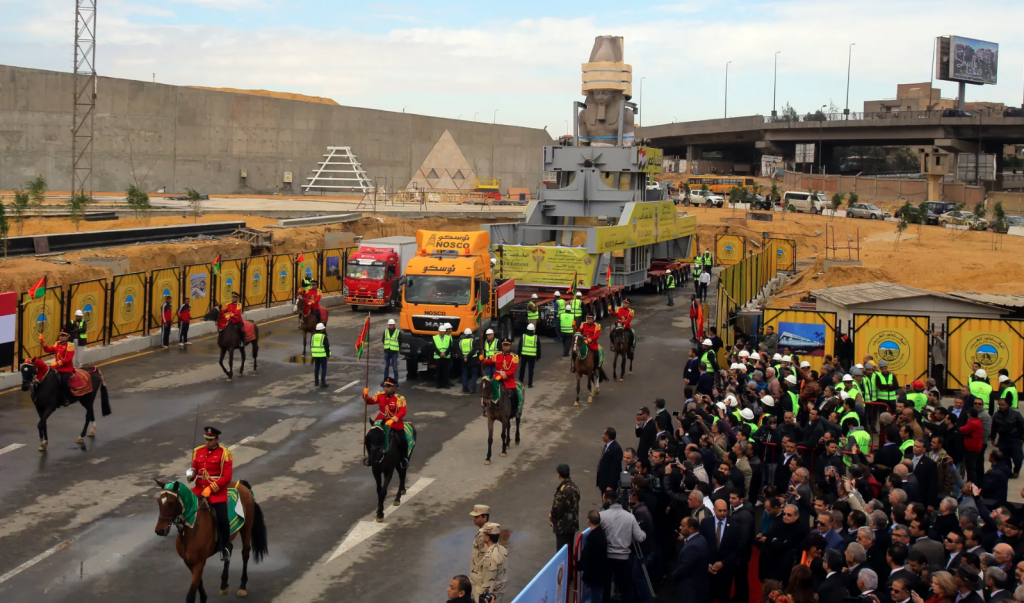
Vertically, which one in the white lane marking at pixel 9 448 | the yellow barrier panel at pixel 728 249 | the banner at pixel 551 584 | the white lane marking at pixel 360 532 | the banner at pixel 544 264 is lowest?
the white lane marking at pixel 360 532

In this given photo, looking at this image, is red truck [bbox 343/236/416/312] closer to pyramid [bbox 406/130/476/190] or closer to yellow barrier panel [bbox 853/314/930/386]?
yellow barrier panel [bbox 853/314/930/386]

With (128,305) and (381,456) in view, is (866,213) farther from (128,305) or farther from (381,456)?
(381,456)

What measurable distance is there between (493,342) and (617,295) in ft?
47.8

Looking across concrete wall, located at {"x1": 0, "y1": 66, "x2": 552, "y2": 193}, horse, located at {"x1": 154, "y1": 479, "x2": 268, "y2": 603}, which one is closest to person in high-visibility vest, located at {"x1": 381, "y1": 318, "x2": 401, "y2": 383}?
horse, located at {"x1": 154, "y1": 479, "x2": 268, "y2": 603}

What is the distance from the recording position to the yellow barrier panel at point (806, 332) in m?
23.2

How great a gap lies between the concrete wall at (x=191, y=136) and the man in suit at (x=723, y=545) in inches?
2460

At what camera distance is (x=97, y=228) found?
42.8 m

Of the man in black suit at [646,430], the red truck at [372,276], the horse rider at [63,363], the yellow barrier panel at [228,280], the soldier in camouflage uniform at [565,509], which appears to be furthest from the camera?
the red truck at [372,276]

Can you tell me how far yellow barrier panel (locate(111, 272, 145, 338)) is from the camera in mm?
26172

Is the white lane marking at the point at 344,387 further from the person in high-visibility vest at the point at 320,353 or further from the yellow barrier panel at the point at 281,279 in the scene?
the yellow barrier panel at the point at 281,279

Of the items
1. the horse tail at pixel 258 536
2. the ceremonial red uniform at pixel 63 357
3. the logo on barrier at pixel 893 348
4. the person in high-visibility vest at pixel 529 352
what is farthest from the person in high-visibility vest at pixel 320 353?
the logo on barrier at pixel 893 348

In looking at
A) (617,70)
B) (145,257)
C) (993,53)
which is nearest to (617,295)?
(617,70)

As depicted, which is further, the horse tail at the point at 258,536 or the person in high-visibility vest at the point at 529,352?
the person in high-visibility vest at the point at 529,352

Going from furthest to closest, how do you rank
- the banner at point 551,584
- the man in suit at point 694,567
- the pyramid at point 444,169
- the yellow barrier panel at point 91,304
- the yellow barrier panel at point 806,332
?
the pyramid at point 444,169 → the yellow barrier panel at point 91,304 → the yellow barrier panel at point 806,332 → the man in suit at point 694,567 → the banner at point 551,584
